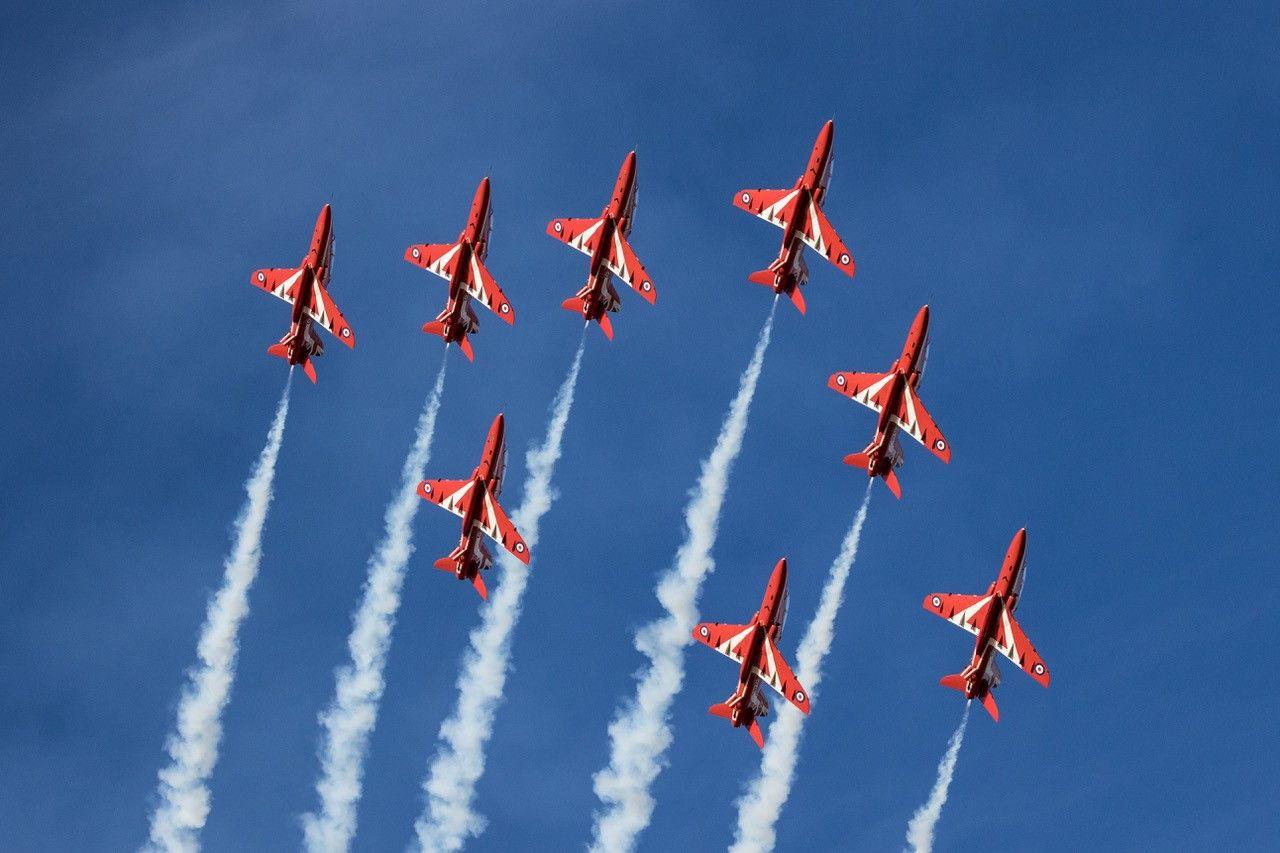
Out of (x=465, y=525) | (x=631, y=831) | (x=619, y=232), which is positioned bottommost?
(x=631, y=831)

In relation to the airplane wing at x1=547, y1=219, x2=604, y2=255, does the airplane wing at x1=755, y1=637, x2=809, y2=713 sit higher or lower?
lower

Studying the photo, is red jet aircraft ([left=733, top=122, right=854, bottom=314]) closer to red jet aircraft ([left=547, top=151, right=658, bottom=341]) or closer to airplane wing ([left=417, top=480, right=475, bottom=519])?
red jet aircraft ([left=547, top=151, right=658, bottom=341])

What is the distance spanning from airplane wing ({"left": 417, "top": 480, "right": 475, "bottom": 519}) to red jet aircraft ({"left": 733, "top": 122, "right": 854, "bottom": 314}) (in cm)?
1858

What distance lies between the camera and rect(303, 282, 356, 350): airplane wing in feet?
626

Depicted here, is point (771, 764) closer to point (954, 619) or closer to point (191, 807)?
point (954, 619)

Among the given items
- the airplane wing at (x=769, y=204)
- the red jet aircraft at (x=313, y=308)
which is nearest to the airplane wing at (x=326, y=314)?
the red jet aircraft at (x=313, y=308)

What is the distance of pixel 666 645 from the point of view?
636ft

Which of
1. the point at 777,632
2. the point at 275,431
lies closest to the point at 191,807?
the point at 275,431

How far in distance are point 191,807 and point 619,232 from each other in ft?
125

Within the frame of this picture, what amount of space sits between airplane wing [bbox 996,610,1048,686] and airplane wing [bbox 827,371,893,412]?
1273 cm

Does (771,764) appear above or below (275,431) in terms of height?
below

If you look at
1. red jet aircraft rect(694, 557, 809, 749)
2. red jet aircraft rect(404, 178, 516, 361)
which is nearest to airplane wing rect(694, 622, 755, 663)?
red jet aircraft rect(694, 557, 809, 749)

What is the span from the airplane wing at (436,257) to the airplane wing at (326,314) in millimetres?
4752

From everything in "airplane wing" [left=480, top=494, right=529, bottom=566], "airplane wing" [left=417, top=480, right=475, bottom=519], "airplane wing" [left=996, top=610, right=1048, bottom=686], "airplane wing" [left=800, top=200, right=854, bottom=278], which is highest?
"airplane wing" [left=800, top=200, right=854, bottom=278]
